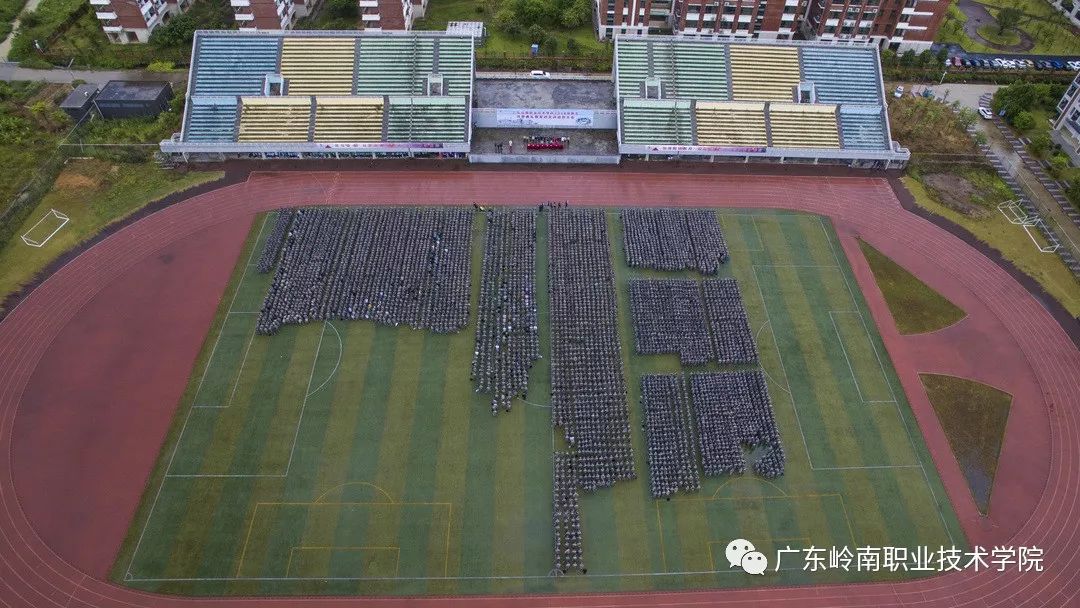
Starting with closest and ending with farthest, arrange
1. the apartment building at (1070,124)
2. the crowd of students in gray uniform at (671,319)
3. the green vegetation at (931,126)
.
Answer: the crowd of students in gray uniform at (671,319)
the apartment building at (1070,124)
the green vegetation at (931,126)

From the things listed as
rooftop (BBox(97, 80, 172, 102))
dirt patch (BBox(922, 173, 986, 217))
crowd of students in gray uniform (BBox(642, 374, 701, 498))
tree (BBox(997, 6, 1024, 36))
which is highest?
tree (BBox(997, 6, 1024, 36))

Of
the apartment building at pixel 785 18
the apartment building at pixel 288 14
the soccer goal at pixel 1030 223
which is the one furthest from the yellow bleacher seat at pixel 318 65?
the soccer goal at pixel 1030 223

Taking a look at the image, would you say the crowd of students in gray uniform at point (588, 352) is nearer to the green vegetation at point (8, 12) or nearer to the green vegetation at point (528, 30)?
the green vegetation at point (528, 30)

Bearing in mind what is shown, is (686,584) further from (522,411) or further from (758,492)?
(522,411)

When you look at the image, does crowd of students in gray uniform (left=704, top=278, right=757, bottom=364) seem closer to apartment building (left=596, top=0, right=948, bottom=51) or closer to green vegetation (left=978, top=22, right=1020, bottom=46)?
apartment building (left=596, top=0, right=948, bottom=51)

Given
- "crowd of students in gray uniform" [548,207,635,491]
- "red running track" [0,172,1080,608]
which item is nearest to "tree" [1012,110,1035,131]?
"red running track" [0,172,1080,608]

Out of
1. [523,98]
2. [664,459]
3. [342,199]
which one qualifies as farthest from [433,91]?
[664,459]

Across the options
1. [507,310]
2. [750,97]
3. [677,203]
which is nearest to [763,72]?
[750,97]
